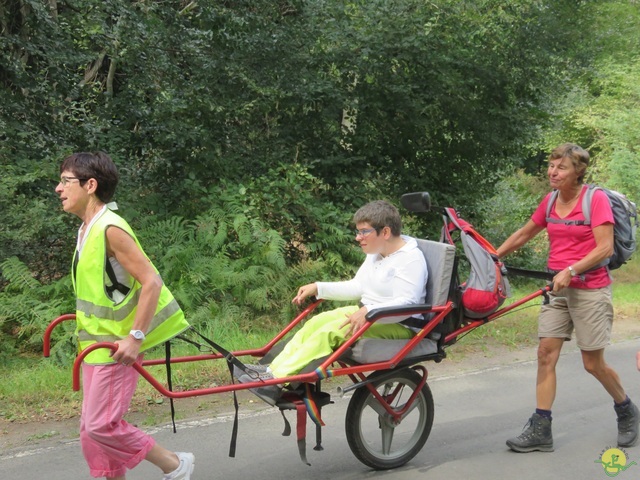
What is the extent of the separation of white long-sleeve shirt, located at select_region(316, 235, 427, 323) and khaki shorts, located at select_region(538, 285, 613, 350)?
106 centimetres

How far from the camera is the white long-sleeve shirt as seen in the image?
487 cm

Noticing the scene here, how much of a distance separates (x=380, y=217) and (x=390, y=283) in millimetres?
418

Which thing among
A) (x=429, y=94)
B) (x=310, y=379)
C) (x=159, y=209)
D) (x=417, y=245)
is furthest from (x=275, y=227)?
(x=310, y=379)

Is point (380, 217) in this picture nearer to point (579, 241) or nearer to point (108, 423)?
point (579, 241)

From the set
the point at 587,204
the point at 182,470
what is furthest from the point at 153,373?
the point at 587,204

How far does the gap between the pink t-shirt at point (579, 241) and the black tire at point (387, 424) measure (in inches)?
50.9

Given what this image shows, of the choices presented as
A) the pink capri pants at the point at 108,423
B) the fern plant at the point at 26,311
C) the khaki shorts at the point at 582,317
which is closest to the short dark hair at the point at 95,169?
the pink capri pants at the point at 108,423

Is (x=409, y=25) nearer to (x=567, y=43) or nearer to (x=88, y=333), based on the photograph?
(x=567, y=43)

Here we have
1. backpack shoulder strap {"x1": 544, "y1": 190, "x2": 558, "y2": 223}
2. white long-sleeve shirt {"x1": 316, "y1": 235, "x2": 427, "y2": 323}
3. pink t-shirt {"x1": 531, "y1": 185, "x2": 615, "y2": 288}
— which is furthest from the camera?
backpack shoulder strap {"x1": 544, "y1": 190, "x2": 558, "y2": 223}

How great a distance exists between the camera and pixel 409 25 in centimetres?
1211

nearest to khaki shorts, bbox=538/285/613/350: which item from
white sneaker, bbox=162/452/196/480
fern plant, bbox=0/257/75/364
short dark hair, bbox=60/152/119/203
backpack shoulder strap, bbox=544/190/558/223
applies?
backpack shoulder strap, bbox=544/190/558/223

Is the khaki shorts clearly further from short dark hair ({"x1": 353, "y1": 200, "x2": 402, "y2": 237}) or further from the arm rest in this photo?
short dark hair ({"x1": 353, "y1": 200, "x2": 402, "y2": 237})

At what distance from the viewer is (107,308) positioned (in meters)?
3.96

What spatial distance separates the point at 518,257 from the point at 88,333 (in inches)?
504
